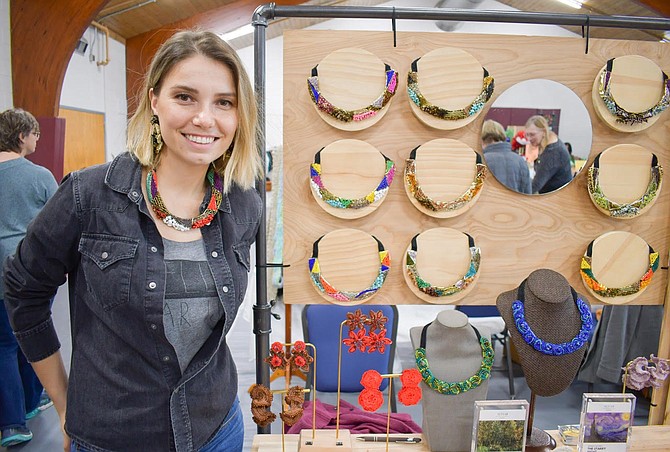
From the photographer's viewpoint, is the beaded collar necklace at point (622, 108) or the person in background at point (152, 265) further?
the beaded collar necklace at point (622, 108)

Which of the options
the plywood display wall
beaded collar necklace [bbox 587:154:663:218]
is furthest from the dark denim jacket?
beaded collar necklace [bbox 587:154:663:218]

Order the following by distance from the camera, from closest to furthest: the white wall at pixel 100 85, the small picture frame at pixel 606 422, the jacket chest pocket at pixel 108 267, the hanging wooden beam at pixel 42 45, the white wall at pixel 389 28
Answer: the jacket chest pocket at pixel 108 267, the small picture frame at pixel 606 422, the hanging wooden beam at pixel 42 45, the white wall at pixel 100 85, the white wall at pixel 389 28

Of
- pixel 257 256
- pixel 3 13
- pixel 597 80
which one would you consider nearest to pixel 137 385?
pixel 257 256

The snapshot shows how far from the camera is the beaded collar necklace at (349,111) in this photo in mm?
1381

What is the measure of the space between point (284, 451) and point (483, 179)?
923 mm

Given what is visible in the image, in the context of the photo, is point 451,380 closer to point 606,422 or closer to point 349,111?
point 606,422

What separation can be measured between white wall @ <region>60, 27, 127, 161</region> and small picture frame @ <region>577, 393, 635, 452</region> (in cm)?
439

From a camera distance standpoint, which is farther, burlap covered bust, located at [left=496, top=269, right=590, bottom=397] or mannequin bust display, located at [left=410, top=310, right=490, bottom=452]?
mannequin bust display, located at [left=410, top=310, right=490, bottom=452]

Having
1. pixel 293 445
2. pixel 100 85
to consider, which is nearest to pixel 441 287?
pixel 293 445

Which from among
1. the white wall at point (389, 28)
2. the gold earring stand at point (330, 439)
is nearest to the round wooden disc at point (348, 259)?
the gold earring stand at point (330, 439)

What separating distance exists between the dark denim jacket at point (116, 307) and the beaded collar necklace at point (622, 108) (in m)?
1.13

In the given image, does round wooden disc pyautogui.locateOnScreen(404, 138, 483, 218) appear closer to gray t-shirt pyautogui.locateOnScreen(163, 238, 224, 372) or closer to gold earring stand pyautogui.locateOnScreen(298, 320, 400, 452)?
gold earring stand pyautogui.locateOnScreen(298, 320, 400, 452)

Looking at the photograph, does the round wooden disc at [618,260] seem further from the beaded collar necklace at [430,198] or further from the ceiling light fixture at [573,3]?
the ceiling light fixture at [573,3]

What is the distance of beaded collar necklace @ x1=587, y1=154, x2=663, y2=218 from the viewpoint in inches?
58.1
